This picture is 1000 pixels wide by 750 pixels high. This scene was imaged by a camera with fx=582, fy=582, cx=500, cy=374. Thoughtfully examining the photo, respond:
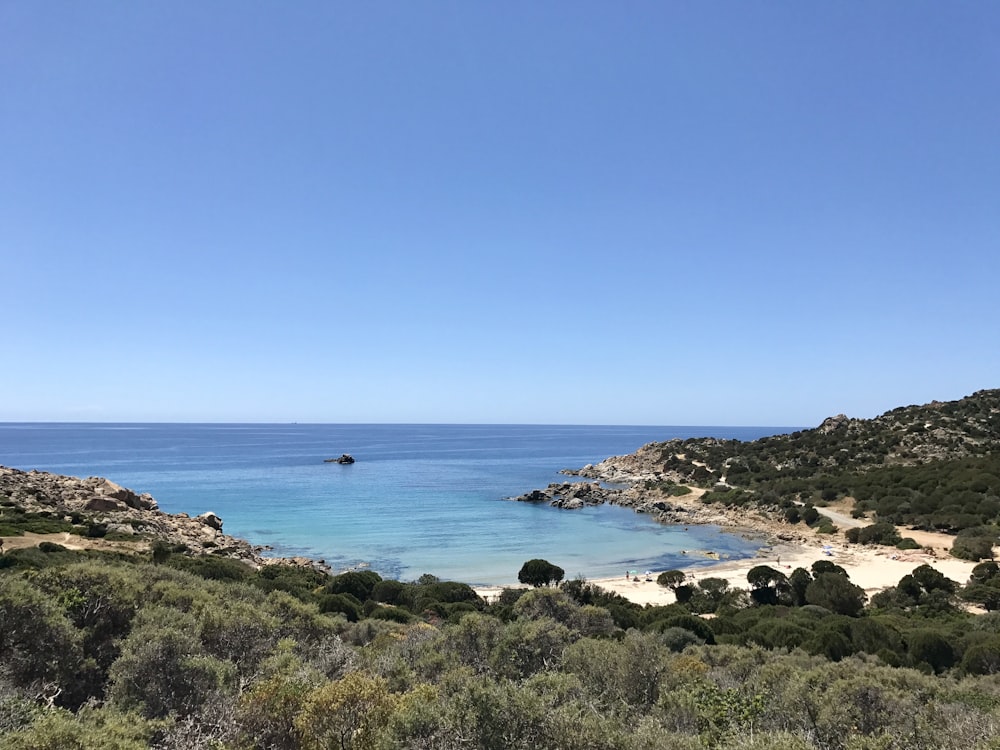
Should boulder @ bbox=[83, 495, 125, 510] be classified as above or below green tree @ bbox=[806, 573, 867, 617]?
above

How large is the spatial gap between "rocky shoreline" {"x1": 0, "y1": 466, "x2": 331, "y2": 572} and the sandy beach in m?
17.1

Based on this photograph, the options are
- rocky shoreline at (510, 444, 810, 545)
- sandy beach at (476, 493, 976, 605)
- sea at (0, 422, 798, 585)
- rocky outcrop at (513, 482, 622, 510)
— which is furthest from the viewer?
rocky outcrop at (513, 482, 622, 510)

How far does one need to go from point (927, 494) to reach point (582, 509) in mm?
32865

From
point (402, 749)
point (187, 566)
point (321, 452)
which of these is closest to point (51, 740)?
point (402, 749)

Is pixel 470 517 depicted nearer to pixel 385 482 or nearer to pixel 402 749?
pixel 385 482

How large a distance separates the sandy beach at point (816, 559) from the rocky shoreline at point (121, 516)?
672 inches

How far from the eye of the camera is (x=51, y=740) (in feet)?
17.2

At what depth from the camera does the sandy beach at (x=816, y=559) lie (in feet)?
105

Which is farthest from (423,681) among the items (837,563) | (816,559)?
(816,559)

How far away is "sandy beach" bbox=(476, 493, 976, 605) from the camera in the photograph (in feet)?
105

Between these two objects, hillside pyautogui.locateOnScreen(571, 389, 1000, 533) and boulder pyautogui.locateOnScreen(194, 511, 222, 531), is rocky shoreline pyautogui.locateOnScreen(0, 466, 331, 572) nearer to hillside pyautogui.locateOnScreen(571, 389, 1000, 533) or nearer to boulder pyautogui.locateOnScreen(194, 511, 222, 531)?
boulder pyautogui.locateOnScreen(194, 511, 222, 531)

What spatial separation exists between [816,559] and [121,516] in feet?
154

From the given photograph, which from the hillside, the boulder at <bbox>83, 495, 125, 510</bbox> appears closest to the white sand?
the hillside

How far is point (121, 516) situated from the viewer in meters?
39.2
